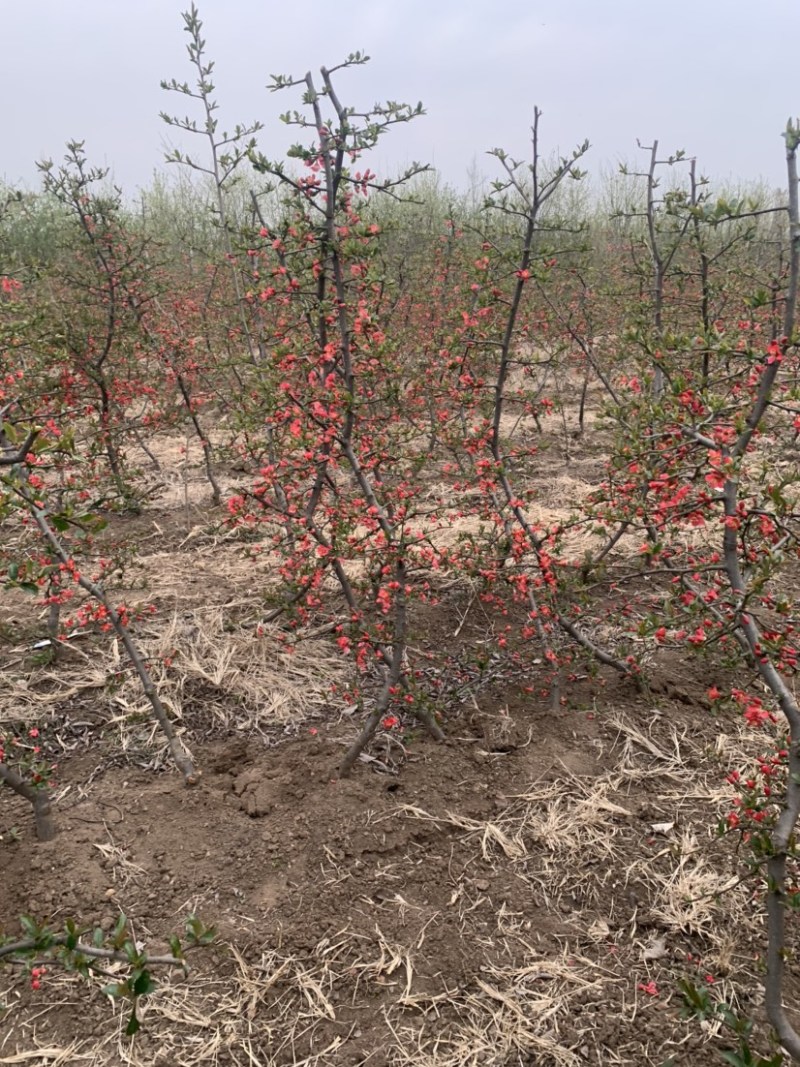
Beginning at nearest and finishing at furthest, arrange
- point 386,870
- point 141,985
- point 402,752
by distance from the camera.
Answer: point 141,985
point 386,870
point 402,752

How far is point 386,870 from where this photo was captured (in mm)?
2566

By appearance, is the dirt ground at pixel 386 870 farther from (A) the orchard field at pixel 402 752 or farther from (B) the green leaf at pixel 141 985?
(B) the green leaf at pixel 141 985

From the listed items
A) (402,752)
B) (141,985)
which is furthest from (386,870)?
(141,985)

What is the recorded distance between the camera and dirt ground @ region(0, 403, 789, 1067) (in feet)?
6.80

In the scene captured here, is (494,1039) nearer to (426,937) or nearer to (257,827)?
(426,937)

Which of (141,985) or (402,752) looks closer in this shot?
(141,985)

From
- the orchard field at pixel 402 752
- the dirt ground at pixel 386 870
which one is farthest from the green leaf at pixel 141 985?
the dirt ground at pixel 386 870

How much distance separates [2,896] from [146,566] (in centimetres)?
273

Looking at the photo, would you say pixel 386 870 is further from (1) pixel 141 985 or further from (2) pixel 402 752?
(1) pixel 141 985

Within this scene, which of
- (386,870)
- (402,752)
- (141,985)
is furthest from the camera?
(402,752)

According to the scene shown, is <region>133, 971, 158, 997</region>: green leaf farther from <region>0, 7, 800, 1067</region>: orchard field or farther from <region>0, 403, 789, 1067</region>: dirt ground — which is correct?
<region>0, 403, 789, 1067</region>: dirt ground

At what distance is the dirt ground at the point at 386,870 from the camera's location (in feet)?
6.80

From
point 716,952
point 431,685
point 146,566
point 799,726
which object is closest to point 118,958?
point 799,726

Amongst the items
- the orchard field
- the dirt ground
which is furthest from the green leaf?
the dirt ground
